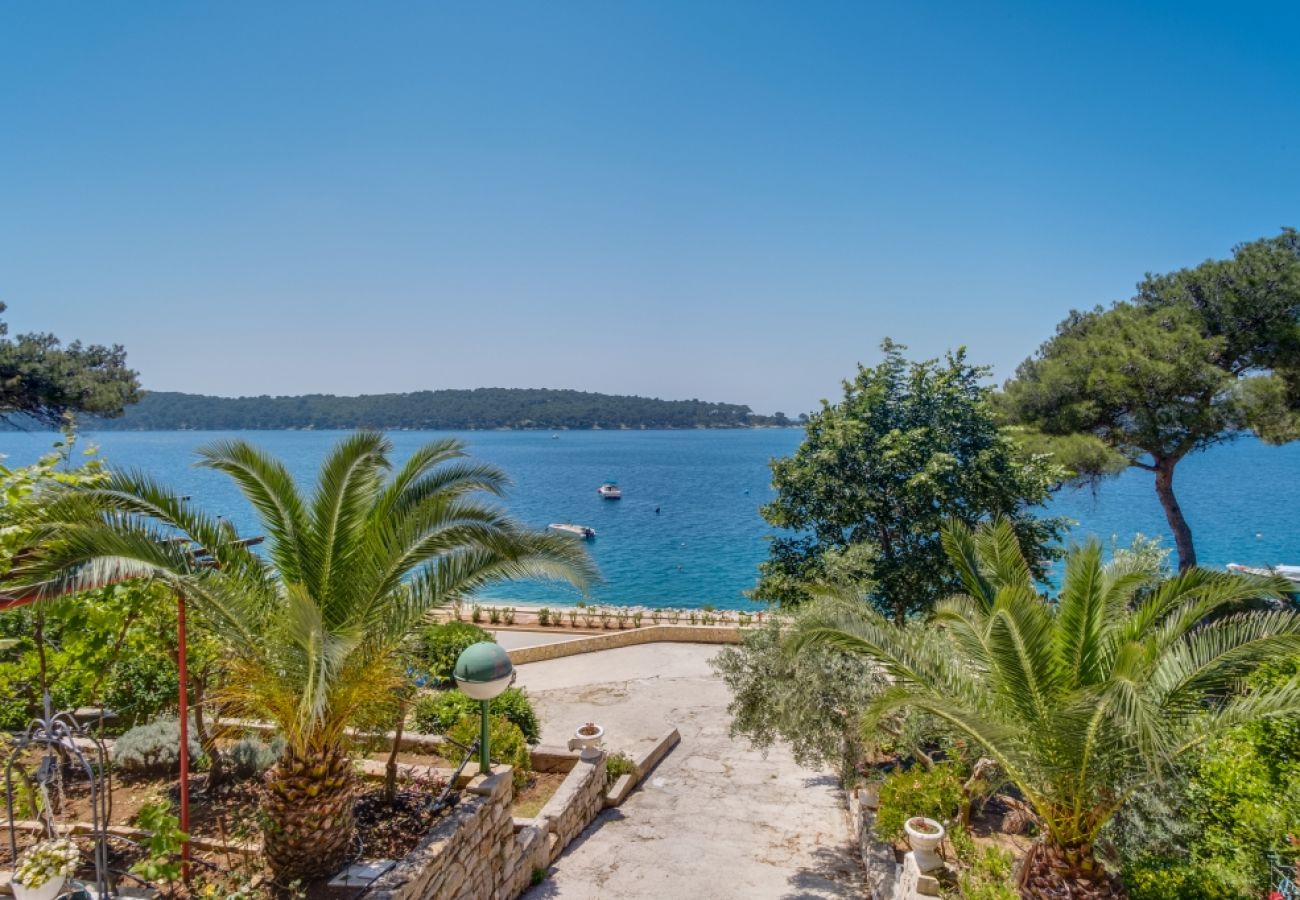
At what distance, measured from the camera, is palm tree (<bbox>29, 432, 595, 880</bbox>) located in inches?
205

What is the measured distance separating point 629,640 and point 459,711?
9.48 metres

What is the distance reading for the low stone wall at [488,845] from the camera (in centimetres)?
572

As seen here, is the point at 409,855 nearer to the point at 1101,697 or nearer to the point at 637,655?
the point at 1101,697

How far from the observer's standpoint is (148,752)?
765 centimetres

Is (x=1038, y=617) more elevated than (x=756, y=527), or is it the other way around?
(x=1038, y=617)

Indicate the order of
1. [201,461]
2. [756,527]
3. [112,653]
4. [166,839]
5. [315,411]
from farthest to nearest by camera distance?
1. [315,411]
2. [756,527]
3. [112,653]
4. [201,461]
5. [166,839]

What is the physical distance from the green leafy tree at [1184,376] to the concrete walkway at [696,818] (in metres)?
11.0

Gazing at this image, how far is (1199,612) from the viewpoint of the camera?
6184mm

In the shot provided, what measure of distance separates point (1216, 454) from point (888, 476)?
157 metres

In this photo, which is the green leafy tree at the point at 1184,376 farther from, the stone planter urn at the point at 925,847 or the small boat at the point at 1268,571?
the stone planter urn at the point at 925,847

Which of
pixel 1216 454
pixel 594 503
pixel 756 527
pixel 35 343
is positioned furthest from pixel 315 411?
pixel 1216 454

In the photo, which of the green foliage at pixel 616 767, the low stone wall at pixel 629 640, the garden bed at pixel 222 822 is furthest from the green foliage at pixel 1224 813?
the low stone wall at pixel 629 640

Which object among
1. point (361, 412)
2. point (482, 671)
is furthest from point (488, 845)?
point (361, 412)

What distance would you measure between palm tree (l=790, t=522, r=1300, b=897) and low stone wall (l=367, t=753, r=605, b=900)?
3377 millimetres
